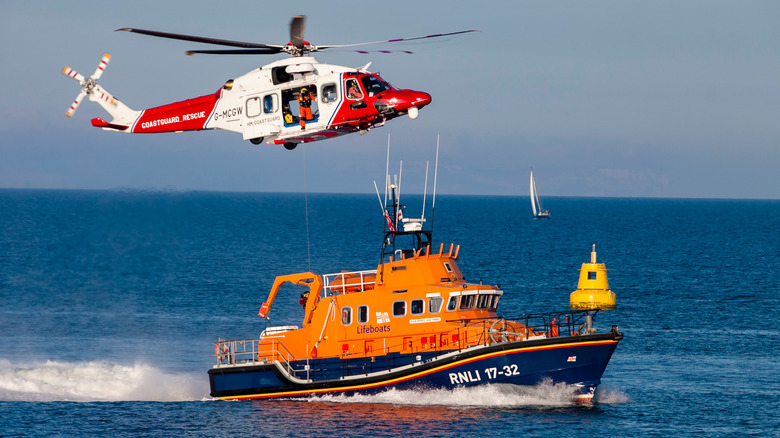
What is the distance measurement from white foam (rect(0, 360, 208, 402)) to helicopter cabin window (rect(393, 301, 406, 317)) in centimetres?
734

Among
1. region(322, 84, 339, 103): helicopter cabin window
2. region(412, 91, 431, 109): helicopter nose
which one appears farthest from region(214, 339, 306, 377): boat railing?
region(412, 91, 431, 109): helicopter nose

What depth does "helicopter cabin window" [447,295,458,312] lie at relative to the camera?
28.6 m

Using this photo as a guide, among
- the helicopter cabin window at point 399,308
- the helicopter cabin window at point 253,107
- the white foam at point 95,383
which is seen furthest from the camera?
the white foam at point 95,383

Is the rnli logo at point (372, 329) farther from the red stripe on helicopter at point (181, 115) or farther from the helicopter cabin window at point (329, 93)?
the red stripe on helicopter at point (181, 115)

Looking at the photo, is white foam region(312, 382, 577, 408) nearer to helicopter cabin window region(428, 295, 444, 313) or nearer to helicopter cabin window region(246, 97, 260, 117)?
helicopter cabin window region(428, 295, 444, 313)

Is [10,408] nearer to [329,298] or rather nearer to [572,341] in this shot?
[329,298]

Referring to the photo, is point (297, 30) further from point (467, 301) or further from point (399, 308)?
point (467, 301)

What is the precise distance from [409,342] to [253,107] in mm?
8267

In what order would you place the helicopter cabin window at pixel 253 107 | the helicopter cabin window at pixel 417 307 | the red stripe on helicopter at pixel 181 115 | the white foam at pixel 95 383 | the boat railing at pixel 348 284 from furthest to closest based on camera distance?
the white foam at pixel 95 383 → the boat railing at pixel 348 284 → the helicopter cabin window at pixel 417 307 → the red stripe on helicopter at pixel 181 115 → the helicopter cabin window at pixel 253 107

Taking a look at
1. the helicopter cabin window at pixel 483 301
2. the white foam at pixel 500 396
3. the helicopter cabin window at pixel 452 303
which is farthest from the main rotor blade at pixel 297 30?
the white foam at pixel 500 396

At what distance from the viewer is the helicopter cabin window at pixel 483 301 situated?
Result: 96.0ft

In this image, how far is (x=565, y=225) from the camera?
133 metres

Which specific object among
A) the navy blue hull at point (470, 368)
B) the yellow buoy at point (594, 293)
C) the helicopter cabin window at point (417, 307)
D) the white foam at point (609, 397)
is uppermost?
the yellow buoy at point (594, 293)

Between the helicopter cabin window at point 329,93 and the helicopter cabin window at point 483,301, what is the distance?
758 cm
